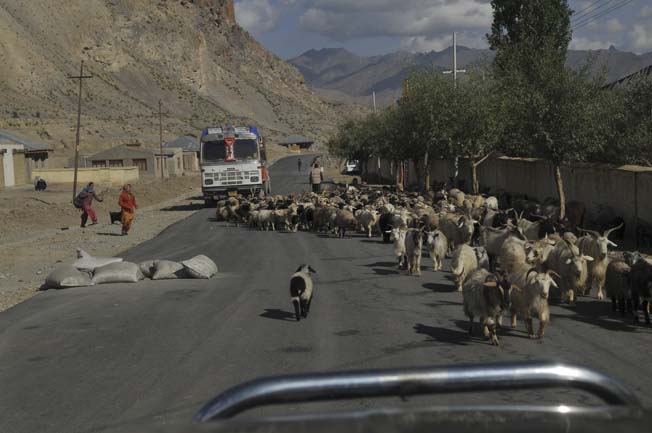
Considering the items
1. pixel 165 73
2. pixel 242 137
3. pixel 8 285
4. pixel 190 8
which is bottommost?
pixel 8 285

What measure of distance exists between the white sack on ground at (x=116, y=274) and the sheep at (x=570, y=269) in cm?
829

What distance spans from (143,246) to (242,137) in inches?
561

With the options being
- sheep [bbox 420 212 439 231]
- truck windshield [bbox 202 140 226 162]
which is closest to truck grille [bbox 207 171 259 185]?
truck windshield [bbox 202 140 226 162]

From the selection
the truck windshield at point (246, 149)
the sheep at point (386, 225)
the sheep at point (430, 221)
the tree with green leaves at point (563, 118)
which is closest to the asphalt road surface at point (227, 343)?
the sheep at point (430, 221)

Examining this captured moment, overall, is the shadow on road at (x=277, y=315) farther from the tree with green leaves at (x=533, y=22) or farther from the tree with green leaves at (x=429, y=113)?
the tree with green leaves at (x=533, y=22)

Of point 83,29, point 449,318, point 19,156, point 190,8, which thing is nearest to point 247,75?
point 190,8

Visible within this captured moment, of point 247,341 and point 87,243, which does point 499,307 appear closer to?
point 247,341

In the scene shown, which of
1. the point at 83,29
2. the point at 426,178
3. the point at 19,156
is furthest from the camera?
the point at 83,29

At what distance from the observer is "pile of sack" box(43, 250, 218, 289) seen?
51.9ft

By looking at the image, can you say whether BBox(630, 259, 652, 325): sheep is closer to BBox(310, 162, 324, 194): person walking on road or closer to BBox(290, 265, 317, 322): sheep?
BBox(290, 265, 317, 322): sheep

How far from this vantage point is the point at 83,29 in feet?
399

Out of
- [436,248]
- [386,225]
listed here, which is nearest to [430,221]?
[386,225]

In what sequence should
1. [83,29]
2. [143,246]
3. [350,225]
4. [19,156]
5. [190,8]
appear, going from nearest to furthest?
[143,246] → [350,225] → [19,156] → [83,29] → [190,8]

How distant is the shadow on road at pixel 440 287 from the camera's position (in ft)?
45.2
